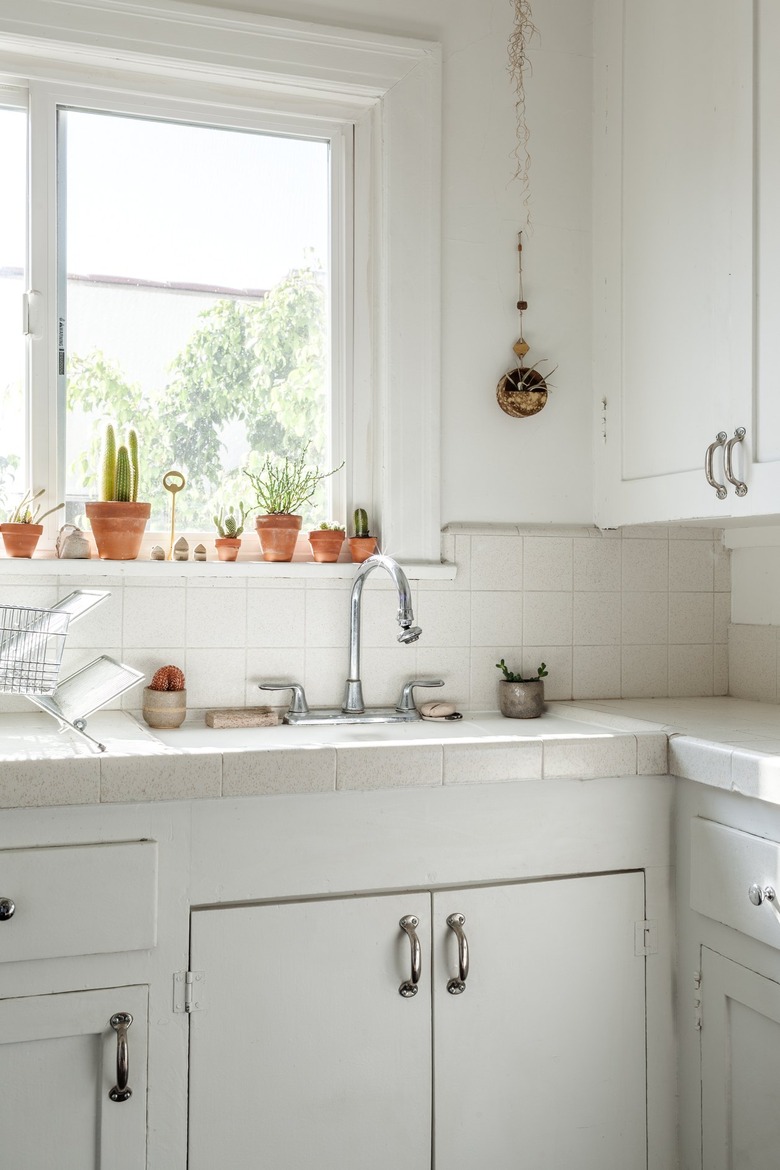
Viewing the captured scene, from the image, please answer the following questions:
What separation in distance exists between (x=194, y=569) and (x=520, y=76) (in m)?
1.38

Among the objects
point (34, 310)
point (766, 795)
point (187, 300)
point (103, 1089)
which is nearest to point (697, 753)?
point (766, 795)

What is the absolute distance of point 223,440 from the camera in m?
2.25

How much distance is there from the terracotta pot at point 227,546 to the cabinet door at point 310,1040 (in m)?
0.82

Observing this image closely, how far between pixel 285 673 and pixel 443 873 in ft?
2.13

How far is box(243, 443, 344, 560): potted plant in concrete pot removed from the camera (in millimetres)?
2176

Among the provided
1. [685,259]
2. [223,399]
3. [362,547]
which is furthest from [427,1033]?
[685,259]

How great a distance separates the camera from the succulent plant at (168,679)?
2016 mm

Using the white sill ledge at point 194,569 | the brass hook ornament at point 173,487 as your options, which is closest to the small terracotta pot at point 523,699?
the white sill ledge at point 194,569

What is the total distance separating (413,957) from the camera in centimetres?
165

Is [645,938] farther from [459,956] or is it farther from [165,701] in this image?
[165,701]

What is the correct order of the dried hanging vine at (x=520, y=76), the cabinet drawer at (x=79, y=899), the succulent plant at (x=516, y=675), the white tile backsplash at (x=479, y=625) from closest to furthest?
the cabinet drawer at (x=79, y=899) → the white tile backsplash at (x=479, y=625) → the succulent plant at (x=516, y=675) → the dried hanging vine at (x=520, y=76)

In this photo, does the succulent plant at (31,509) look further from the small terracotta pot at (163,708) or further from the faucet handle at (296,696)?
the faucet handle at (296,696)

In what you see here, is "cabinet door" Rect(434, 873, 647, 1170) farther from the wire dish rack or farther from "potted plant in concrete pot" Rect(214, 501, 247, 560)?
"potted plant in concrete pot" Rect(214, 501, 247, 560)

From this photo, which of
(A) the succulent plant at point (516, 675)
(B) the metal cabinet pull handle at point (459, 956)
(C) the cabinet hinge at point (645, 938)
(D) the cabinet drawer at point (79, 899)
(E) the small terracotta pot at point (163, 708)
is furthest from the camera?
(A) the succulent plant at point (516, 675)
